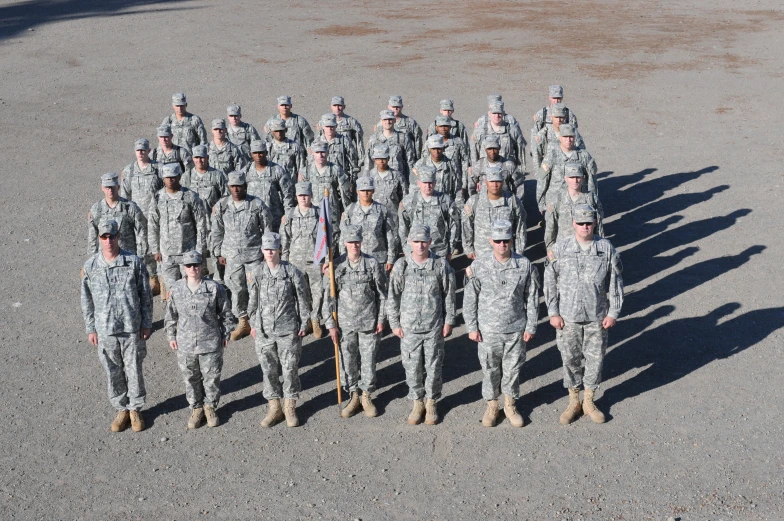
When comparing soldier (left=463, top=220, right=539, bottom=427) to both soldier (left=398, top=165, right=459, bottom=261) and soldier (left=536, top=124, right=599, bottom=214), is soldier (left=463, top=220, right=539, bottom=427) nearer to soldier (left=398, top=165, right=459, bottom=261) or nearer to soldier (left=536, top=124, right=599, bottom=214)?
soldier (left=398, top=165, right=459, bottom=261)

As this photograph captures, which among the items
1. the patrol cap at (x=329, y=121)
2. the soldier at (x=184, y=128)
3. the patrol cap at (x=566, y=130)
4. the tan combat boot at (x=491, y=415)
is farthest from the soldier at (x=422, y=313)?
the soldier at (x=184, y=128)

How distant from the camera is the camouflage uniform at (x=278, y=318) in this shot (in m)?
9.35

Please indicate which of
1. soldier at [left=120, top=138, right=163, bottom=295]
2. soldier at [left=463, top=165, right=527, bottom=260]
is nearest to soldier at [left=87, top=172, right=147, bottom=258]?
soldier at [left=120, top=138, right=163, bottom=295]

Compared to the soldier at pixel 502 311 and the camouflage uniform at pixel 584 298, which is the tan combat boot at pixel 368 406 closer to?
the soldier at pixel 502 311

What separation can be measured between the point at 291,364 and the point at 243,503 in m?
1.67

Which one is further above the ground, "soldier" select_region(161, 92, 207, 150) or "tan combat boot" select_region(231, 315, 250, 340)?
"soldier" select_region(161, 92, 207, 150)

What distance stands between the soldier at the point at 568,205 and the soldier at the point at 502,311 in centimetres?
266

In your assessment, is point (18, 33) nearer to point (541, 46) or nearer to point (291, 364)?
point (541, 46)

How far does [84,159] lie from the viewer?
19.2 meters

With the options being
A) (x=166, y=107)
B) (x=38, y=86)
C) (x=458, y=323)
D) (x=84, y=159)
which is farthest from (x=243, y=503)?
(x=38, y=86)

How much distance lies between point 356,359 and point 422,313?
1.01 meters

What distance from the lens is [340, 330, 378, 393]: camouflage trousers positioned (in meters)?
9.72

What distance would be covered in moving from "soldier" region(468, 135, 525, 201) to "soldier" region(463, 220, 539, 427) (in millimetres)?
3619

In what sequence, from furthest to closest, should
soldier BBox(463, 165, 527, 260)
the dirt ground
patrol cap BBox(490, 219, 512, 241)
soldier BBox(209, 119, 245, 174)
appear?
soldier BBox(209, 119, 245, 174) → soldier BBox(463, 165, 527, 260) → patrol cap BBox(490, 219, 512, 241) → the dirt ground
